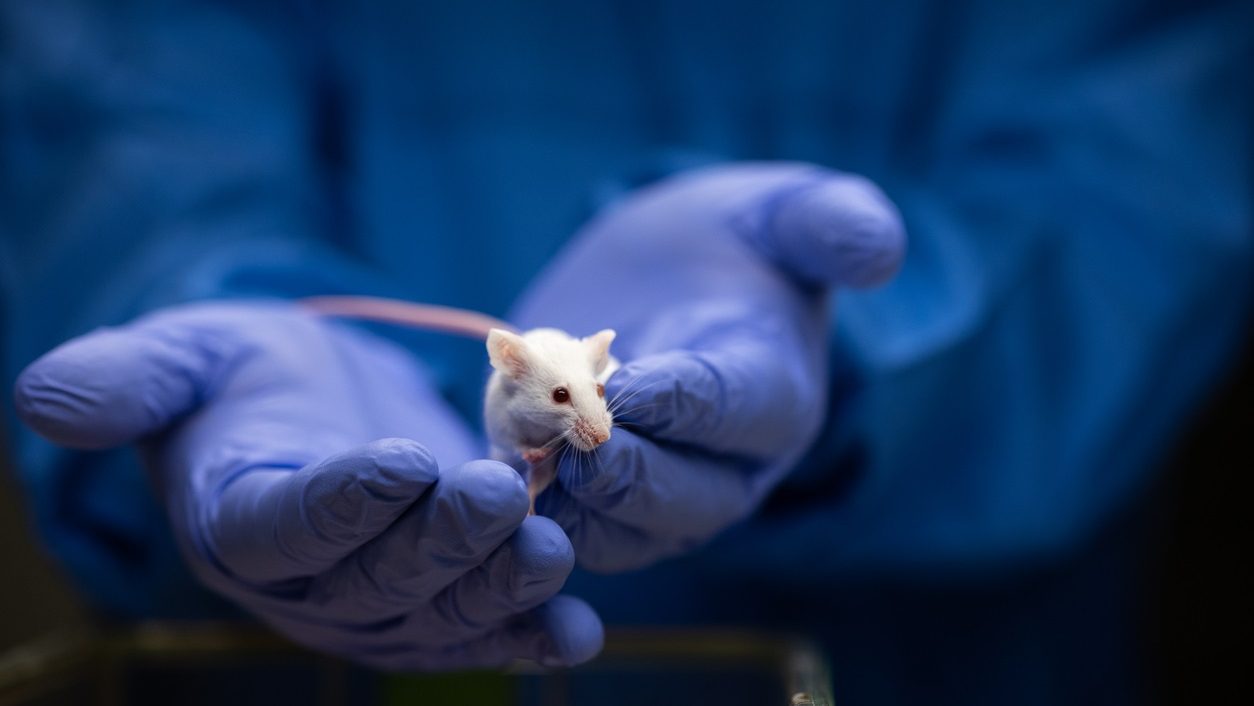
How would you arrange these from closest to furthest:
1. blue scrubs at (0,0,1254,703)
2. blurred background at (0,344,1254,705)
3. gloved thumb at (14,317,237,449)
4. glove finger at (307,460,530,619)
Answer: glove finger at (307,460,530,619), gloved thumb at (14,317,237,449), blue scrubs at (0,0,1254,703), blurred background at (0,344,1254,705)

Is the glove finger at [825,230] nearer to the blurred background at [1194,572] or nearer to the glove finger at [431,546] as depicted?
the glove finger at [431,546]

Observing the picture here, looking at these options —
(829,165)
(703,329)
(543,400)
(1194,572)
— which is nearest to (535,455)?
(543,400)

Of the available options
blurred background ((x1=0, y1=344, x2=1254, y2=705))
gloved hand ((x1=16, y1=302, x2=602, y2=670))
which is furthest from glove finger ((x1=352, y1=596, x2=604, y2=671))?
blurred background ((x1=0, y1=344, x2=1254, y2=705))

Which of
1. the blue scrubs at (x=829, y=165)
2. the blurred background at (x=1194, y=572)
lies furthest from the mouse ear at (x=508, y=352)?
the blurred background at (x=1194, y=572)

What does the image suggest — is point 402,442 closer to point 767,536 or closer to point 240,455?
point 240,455

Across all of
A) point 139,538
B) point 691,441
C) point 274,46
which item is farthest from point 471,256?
point 691,441

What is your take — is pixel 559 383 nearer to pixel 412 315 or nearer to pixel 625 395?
pixel 625 395

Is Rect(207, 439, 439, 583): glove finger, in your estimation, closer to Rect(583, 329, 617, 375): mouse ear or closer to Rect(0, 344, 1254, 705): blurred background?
Rect(583, 329, 617, 375): mouse ear
